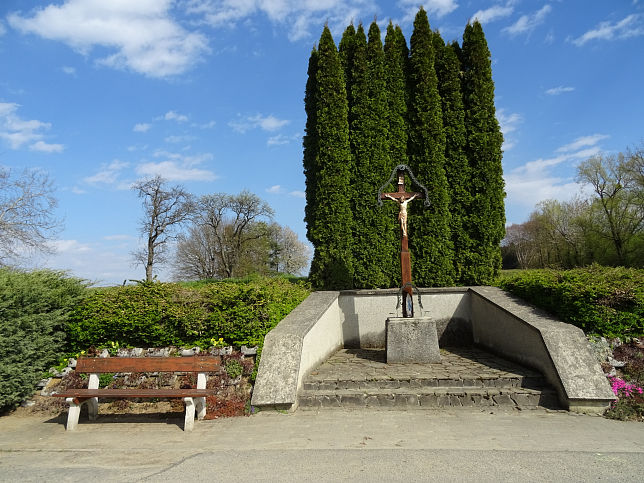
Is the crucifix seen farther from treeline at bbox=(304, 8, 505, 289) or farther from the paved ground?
the paved ground

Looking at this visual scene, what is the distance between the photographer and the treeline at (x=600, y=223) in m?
24.6

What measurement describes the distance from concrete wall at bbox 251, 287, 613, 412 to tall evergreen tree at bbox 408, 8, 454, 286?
2.29 ft

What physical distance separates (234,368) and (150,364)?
4.24ft

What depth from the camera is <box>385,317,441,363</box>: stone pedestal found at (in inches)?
276

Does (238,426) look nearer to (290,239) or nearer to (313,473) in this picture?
(313,473)

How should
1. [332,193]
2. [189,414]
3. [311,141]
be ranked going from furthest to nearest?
1. [311,141]
2. [332,193]
3. [189,414]

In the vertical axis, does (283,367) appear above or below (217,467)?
above

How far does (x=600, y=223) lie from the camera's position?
26.3 m

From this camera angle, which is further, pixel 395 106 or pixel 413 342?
pixel 395 106

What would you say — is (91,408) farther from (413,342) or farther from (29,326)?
(413,342)

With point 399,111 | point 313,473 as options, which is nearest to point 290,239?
point 399,111

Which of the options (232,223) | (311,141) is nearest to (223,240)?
(232,223)

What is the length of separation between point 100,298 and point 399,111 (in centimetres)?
798

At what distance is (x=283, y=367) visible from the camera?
18.4 ft
